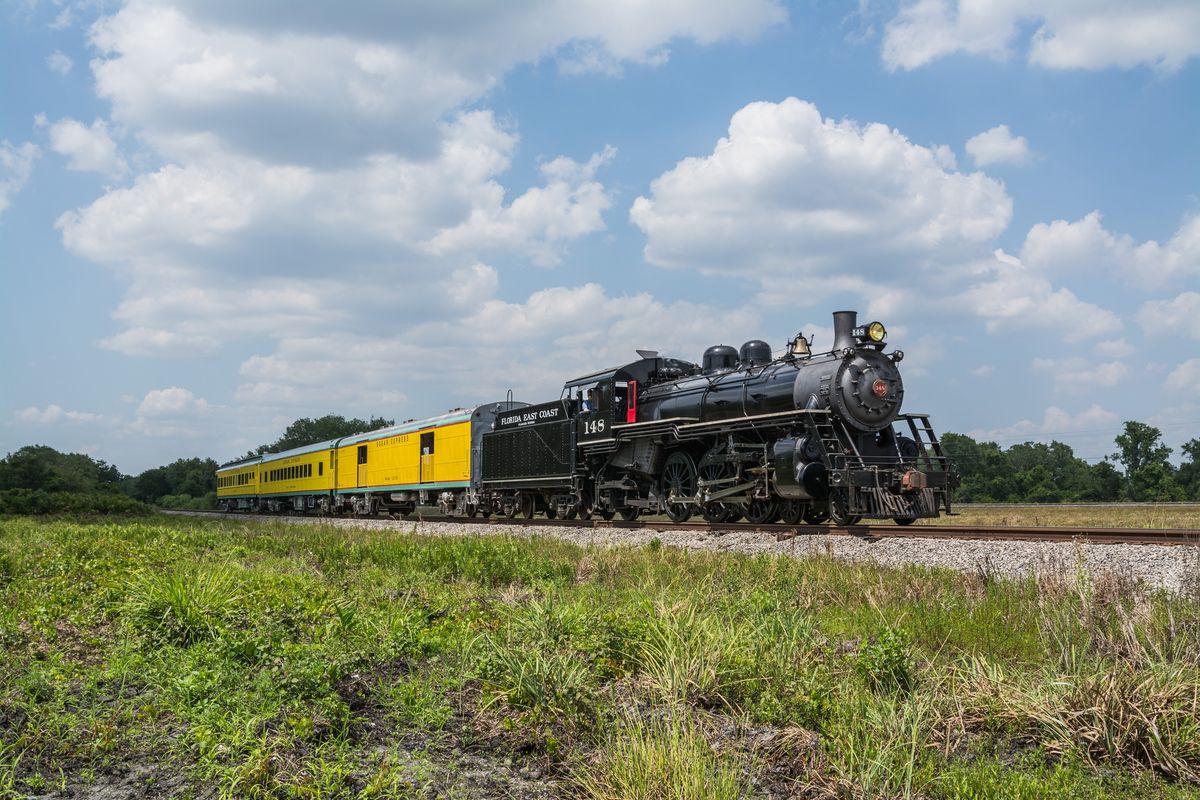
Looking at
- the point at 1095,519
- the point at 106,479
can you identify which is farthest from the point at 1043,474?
the point at 106,479

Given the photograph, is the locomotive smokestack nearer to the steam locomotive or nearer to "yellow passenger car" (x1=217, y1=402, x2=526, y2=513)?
the steam locomotive

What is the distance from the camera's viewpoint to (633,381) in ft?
74.6

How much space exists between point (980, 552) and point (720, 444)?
23.1ft

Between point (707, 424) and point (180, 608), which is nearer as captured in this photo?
point (180, 608)

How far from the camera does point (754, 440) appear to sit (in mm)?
18703

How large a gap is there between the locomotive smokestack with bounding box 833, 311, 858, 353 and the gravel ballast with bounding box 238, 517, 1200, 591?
198 inches

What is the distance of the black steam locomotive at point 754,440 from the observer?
16.9 metres

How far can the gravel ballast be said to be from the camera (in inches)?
400

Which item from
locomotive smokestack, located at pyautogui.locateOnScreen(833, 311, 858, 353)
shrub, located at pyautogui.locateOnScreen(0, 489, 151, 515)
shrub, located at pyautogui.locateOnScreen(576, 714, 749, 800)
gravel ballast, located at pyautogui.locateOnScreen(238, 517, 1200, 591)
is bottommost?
shrub, located at pyautogui.locateOnScreen(576, 714, 749, 800)

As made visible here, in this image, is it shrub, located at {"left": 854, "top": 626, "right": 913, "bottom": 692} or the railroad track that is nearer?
shrub, located at {"left": 854, "top": 626, "right": 913, "bottom": 692}

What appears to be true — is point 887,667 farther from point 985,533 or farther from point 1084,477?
point 1084,477

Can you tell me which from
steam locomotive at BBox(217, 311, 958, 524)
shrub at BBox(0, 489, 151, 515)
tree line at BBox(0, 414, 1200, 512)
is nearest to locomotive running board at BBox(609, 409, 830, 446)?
steam locomotive at BBox(217, 311, 958, 524)

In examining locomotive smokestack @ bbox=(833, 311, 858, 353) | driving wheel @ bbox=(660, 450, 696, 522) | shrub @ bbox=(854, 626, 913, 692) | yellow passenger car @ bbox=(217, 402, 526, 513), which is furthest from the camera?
yellow passenger car @ bbox=(217, 402, 526, 513)

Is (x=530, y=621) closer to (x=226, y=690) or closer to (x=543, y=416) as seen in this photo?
(x=226, y=690)
